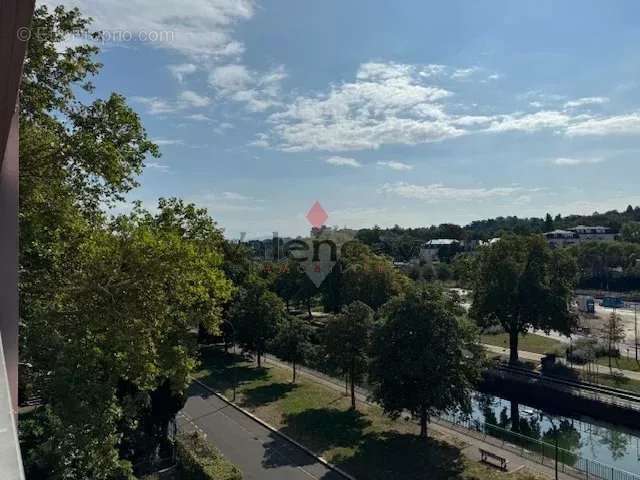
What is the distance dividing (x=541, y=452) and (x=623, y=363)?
14.1 metres

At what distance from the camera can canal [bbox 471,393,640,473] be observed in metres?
17.8

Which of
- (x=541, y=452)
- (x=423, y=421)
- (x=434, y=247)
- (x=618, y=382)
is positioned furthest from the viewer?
(x=434, y=247)

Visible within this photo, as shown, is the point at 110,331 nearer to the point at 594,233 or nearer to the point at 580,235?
the point at 580,235

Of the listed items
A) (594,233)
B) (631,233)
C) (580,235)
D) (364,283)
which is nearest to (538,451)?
(364,283)

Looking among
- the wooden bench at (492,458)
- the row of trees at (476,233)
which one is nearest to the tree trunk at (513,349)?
the wooden bench at (492,458)

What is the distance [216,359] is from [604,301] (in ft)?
129

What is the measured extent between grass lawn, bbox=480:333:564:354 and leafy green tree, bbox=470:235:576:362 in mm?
3051

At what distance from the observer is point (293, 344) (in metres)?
24.4

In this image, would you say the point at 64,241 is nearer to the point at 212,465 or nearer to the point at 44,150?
the point at 44,150

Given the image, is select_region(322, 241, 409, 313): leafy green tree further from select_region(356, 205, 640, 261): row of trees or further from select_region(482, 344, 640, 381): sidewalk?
select_region(356, 205, 640, 261): row of trees

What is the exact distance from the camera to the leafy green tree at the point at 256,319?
86.8 ft

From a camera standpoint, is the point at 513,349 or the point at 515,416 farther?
the point at 513,349

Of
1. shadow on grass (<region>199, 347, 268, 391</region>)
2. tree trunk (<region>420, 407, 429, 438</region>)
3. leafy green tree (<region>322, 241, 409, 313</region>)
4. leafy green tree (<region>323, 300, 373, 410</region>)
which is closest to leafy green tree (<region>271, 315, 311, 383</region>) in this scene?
shadow on grass (<region>199, 347, 268, 391</region>)

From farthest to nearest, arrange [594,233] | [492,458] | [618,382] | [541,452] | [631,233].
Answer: [594,233] → [631,233] → [618,382] → [541,452] → [492,458]
